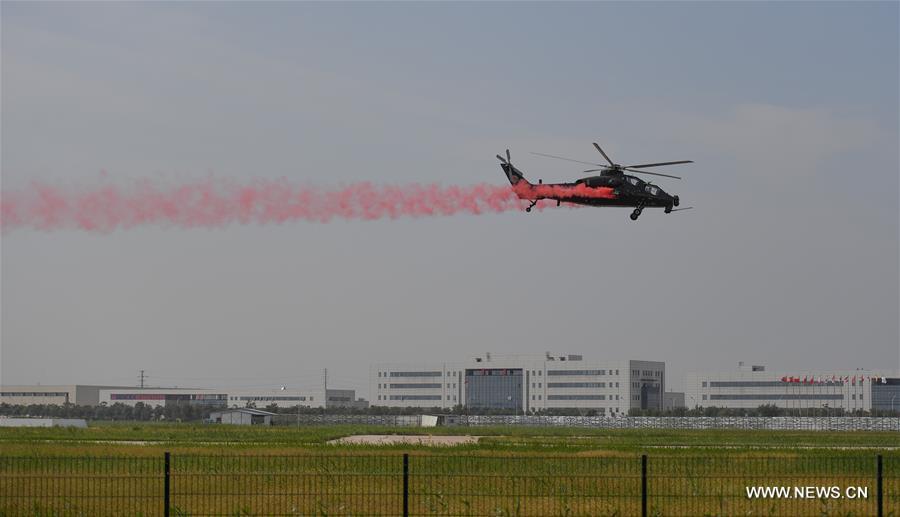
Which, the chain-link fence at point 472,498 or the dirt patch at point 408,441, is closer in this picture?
the chain-link fence at point 472,498

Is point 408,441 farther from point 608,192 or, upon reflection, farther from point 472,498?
point 472,498

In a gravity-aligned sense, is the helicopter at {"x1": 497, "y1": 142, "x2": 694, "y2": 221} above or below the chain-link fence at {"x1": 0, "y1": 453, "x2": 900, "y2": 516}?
above

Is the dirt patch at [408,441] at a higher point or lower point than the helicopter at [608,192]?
lower

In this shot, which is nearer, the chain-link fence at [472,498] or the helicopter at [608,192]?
the chain-link fence at [472,498]

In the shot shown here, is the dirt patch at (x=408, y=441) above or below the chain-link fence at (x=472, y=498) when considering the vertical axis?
below

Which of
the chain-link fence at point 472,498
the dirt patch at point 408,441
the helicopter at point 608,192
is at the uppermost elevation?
the helicopter at point 608,192

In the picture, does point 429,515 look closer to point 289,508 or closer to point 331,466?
point 289,508

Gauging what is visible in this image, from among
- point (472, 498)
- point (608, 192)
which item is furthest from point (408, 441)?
point (472, 498)

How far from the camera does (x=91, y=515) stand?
2916 cm

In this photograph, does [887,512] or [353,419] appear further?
[353,419]

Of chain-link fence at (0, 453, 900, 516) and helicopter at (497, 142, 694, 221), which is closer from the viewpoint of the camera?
chain-link fence at (0, 453, 900, 516)

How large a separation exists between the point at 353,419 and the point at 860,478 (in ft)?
410

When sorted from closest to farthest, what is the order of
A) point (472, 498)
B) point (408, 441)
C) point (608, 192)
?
point (472, 498)
point (608, 192)
point (408, 441)

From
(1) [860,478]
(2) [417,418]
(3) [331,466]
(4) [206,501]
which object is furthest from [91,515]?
(2) [417,418]
